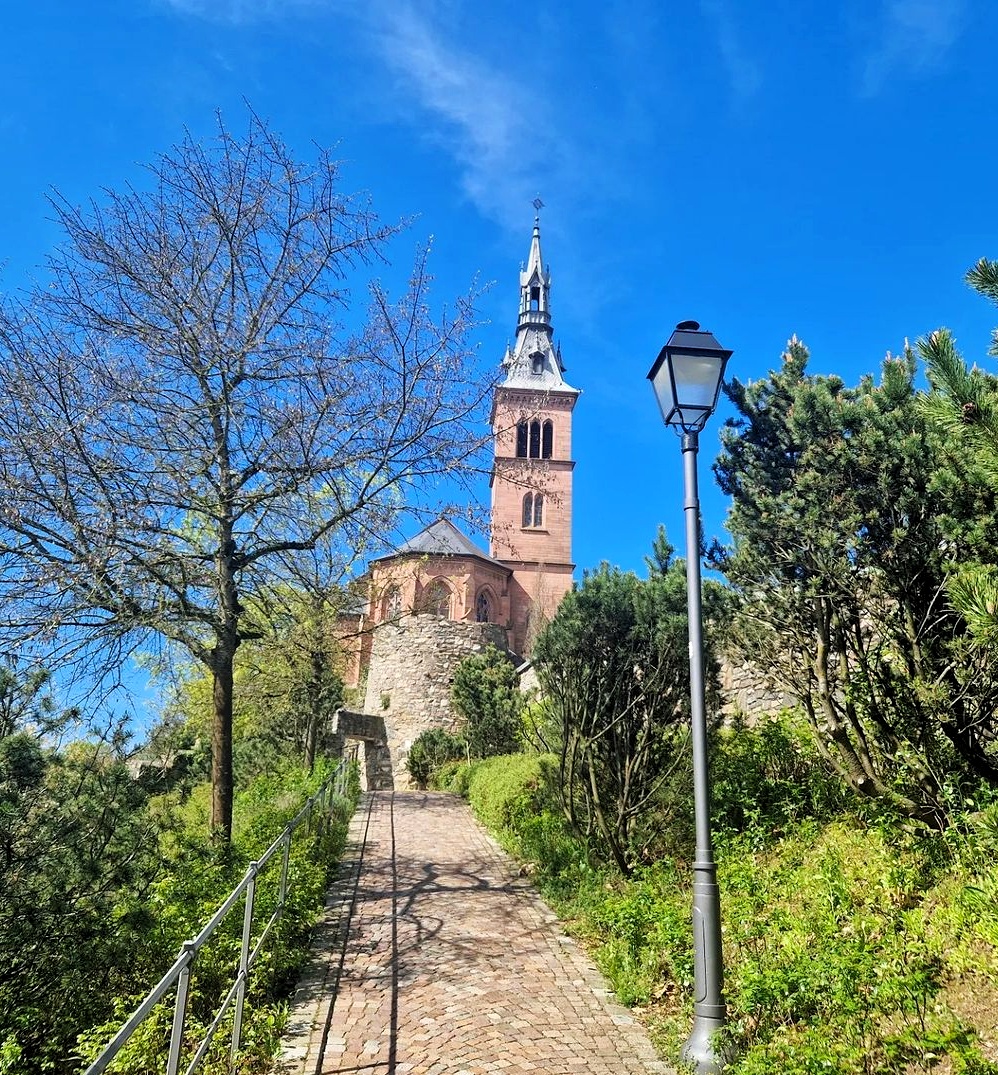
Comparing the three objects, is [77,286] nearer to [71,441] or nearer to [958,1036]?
[71,441]

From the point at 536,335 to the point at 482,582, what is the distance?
18.0 m

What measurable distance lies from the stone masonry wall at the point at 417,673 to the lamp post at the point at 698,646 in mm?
21273

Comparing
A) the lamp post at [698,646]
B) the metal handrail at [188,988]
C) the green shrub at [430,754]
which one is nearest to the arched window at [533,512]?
the green shrub at [430,754]

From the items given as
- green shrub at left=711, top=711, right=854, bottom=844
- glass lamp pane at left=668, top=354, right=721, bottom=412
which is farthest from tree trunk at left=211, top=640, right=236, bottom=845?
glass lamp pane at left=668, top=354, right=721, bottom=412

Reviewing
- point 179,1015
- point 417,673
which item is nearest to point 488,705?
point 417,673

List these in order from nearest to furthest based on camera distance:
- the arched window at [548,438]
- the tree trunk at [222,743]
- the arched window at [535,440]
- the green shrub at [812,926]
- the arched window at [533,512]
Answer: the green shrub at [812,926] < the tree trunk at [222,743] < the arched window at [533,512] < the arched window at [548,438] < the arched window at [535,440]

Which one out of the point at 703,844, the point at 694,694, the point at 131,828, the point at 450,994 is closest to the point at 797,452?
the point at 694,694

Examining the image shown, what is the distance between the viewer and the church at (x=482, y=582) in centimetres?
1143

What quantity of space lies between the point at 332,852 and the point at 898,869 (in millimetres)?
6594

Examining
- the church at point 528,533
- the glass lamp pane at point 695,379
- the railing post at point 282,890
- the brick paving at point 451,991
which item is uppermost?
the church at point 528,533

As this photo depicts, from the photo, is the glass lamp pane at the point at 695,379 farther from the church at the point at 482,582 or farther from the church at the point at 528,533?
the church at the point at 528,533

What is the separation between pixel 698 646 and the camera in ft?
14.0

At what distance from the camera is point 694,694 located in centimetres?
420

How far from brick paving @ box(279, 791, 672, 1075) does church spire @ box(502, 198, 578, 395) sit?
38.2m
